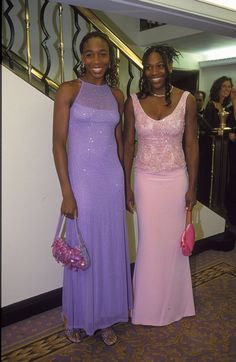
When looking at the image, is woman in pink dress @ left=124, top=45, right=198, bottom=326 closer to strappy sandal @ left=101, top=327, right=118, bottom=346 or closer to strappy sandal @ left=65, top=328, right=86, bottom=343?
strappy sandal @ left=101, top=327, right=118, bottom=346

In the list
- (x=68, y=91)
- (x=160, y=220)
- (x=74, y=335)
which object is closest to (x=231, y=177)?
(x=160, y=220)

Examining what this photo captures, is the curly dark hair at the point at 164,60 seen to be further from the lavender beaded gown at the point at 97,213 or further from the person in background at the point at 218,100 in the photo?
the person in background at the point at 218,100

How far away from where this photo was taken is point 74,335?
2.06m

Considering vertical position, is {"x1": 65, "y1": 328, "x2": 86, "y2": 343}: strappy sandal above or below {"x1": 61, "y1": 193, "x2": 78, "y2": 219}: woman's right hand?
below

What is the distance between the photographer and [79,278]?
194 cm

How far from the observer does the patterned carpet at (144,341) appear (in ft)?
6.28

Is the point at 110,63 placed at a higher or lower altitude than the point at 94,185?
higher

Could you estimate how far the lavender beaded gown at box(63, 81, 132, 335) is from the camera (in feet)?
5.92

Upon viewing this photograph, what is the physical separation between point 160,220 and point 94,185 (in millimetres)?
506

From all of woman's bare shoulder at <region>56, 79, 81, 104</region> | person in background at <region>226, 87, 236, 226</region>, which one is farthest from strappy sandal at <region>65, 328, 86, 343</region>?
person in background at <region>226, 87, 236, 226</region>

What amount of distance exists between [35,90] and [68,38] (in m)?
3.72

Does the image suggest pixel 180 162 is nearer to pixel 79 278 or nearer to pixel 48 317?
pixel 79 278

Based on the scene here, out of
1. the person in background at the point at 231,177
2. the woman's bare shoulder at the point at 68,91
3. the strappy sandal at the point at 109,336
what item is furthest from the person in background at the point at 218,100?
the strappy sandal at the point at 109,336

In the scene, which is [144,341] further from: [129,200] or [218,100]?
[218,100]
